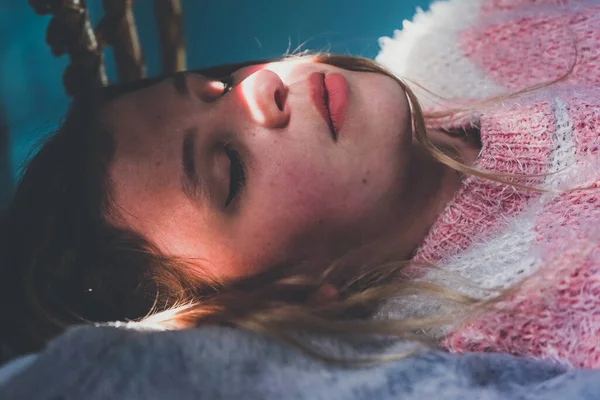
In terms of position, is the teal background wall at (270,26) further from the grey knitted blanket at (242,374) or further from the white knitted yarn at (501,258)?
the grey knitted blanket at (242,374)

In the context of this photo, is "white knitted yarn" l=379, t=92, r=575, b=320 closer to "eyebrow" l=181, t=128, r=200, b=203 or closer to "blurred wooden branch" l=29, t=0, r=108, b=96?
"eyebrow" l=181, t=128, r=200, b=203

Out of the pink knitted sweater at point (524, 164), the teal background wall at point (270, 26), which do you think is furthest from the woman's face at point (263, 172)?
the teal background wall at point (270, 26)

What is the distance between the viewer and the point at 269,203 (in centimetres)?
61

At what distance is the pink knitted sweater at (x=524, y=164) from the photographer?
49cm

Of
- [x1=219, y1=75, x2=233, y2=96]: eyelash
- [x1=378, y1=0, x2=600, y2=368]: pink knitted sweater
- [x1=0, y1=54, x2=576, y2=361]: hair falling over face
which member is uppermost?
[x1=219, y1=75, x2=233, y2=96]: eyelash

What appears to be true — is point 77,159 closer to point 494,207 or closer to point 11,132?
point 11,132

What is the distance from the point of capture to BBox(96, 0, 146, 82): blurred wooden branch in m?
0.90

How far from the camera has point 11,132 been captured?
0.84 meters

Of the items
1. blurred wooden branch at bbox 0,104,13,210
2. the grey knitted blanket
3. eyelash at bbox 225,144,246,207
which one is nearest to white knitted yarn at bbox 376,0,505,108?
eyelash at bbox 225,144,246,207

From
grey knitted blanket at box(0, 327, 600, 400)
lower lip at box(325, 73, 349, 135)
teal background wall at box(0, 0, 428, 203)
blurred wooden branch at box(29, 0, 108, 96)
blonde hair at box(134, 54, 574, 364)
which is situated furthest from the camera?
teal background wall at box(0, 0, 428, 203)

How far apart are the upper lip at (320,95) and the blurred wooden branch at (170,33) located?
0.44 meters

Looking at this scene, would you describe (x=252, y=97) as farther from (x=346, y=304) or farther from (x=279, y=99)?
(x=346, y=304)

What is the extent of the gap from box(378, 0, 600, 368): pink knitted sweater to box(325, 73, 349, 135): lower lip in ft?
0.61

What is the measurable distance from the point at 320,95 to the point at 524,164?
0.27 meters
